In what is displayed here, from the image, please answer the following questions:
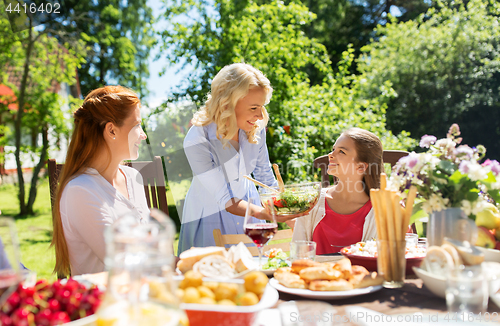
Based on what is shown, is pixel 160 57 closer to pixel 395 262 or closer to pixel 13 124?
pixel 13 124

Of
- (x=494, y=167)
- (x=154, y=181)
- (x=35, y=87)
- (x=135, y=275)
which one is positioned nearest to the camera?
(x=135, y=275)

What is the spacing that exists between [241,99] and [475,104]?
36.0ft

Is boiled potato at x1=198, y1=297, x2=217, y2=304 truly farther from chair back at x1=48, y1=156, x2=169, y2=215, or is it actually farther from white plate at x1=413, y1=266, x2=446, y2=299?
chair back at x1=48, y1=156, x2=169, y2=215

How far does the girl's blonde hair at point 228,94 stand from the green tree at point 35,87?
265 inches

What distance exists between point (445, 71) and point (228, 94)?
10.8 m

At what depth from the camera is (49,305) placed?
2.93ft

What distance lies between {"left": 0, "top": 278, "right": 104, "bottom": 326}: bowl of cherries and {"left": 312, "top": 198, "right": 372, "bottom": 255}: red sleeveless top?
1761mm

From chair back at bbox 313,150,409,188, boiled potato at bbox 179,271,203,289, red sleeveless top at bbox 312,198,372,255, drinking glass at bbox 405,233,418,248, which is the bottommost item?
red sleeveless top at bbox 312,198,372,255

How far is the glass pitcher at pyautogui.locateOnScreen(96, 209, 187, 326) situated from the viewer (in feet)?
2.19

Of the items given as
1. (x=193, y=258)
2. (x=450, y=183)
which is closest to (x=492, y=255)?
(x=450, y=183)

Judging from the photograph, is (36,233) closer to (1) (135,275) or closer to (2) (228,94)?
(2) (228,94)

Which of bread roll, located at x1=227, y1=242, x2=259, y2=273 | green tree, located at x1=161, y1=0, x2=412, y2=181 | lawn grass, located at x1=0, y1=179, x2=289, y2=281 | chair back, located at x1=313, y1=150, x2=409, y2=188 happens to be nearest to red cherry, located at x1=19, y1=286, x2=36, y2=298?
bread roll, located at x1=227, y1=242, x2=259, y2=273

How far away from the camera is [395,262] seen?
1.29m

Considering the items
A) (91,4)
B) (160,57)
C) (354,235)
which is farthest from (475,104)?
(91,4)
